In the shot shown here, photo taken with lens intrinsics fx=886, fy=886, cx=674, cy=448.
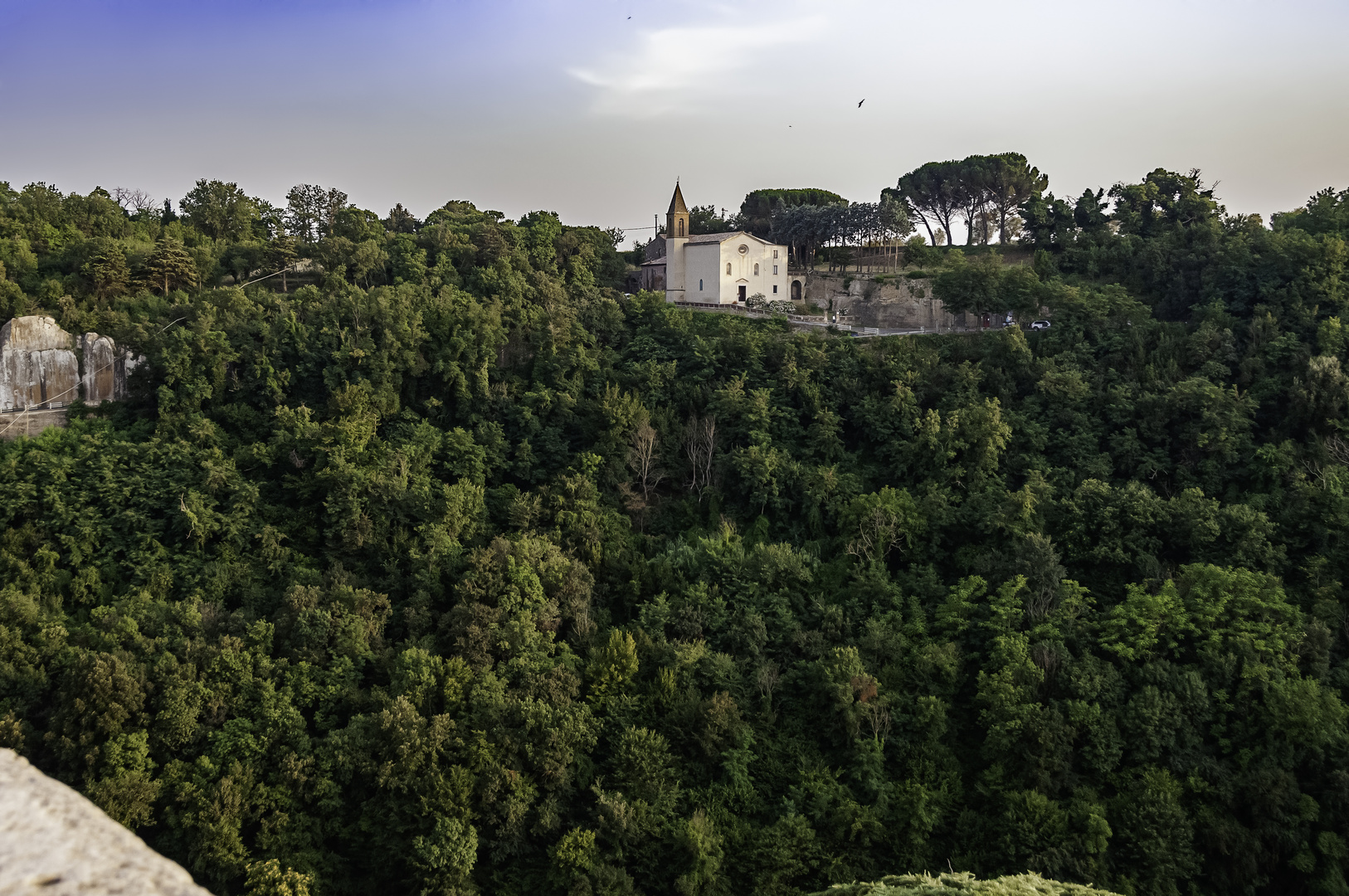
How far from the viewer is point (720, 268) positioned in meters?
53.7

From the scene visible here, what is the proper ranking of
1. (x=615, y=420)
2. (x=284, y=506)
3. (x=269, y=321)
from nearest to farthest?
1. (x=284, y=506)
2. (x=615, y=420)
3. (x=269, y=321)

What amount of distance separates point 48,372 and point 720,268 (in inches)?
1375

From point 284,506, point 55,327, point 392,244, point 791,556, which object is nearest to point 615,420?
point 791,556

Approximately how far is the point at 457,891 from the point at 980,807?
14.4 m

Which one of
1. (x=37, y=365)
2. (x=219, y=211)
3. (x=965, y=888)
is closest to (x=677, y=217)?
(x=219, y=211)

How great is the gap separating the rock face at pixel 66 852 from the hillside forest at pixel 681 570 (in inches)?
818

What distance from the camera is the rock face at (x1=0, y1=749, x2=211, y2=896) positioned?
310 centimetres

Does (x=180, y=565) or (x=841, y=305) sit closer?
(x=180, y=565)

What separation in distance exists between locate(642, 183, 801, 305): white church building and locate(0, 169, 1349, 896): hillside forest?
766cm

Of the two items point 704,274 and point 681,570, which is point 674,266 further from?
point 681,570

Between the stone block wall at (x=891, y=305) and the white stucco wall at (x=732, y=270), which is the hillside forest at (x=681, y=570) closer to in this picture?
the stone block wall at (x=891, y=305)

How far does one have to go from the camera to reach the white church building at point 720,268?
54.0 metres

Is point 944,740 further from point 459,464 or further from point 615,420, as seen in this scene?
point 459,464

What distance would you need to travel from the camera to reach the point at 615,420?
39438 mm
